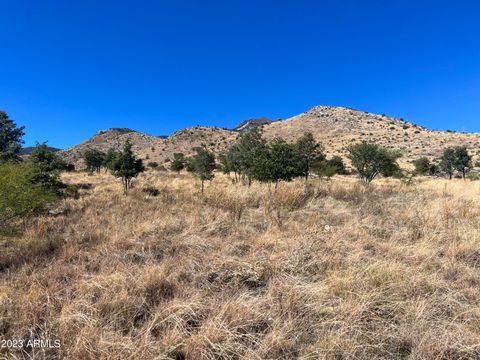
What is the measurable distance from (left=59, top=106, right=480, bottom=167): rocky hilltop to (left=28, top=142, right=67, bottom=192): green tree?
1635 inches

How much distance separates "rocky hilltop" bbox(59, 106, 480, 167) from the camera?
58.5 meters

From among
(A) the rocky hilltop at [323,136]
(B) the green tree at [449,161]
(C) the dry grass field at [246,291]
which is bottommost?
(C) the dry grass field at [246,291]

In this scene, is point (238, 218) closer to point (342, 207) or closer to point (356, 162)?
point (342, 207)

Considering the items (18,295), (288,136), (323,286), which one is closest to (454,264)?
(323,286)

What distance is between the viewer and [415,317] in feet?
8.79

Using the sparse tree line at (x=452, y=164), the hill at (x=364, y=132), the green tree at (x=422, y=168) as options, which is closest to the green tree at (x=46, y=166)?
the sparse tree line at (x=452, y=164)

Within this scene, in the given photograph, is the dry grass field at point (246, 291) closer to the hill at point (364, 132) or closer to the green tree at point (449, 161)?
the green tree at point (449, 161)

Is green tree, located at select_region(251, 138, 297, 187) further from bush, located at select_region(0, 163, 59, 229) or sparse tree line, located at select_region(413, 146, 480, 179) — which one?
sparse tree line, located at select_region(413, 146, 480, 179)

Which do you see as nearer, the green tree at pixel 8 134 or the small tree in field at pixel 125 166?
the small tree in field at pixel 125 166

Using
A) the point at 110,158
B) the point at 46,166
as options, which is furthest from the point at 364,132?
the point at 46,166

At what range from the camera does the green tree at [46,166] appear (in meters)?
16.2

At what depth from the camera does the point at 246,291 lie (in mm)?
3248

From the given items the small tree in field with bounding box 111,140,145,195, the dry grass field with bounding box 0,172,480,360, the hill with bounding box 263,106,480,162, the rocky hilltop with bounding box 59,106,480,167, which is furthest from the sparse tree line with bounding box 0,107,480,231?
the rocky hilltop with bounding box 59,106,480,167

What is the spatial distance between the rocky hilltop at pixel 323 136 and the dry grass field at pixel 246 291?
1980 inches
